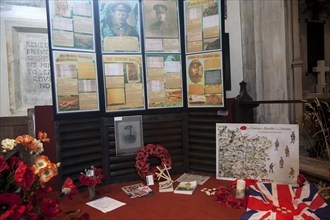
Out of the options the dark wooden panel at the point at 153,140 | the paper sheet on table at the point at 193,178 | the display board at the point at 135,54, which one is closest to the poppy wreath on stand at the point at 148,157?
the dark wooden panel at the point at 153,140

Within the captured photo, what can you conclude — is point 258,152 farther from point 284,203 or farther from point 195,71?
point 195,71

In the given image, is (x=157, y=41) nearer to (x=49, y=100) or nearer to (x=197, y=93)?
(x=197, y=93)

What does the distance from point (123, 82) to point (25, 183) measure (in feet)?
4.45

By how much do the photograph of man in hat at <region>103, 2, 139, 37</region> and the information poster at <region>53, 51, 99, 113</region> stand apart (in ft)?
0.91

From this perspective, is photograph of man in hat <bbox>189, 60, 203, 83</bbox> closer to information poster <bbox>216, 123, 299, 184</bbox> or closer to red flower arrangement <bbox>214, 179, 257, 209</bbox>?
information poster <bbox>216, 123, 299, 184</bbox>

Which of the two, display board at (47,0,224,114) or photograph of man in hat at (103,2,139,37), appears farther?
photograph of man in hat at (103,2,139,37)

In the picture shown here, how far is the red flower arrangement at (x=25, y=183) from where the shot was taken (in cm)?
99

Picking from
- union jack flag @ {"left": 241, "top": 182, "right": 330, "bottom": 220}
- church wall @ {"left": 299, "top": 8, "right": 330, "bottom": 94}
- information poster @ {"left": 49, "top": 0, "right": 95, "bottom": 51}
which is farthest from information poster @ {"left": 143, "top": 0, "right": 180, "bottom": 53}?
church wall @ {"left": 299, "top": 8, "right": 330, "bottom": 94}

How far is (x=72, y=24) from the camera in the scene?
2047mm

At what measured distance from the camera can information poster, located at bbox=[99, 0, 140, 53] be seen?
2.18m

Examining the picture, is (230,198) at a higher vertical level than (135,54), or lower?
lower

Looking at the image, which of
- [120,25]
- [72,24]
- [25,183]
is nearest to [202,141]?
[120,25]

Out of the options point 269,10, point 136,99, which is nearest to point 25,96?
point 136,99

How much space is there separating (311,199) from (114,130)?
1521mm
